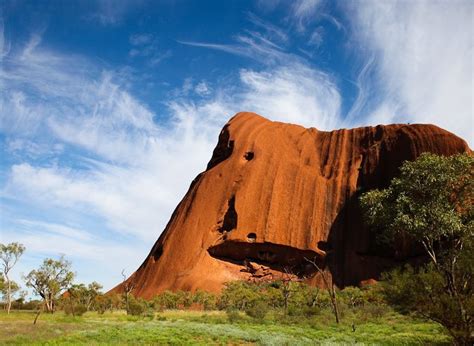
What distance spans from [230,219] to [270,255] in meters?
8.31

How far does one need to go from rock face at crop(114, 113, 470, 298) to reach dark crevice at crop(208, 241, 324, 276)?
15 centimetres

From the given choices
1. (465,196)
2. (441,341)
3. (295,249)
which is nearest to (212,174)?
(295,249)

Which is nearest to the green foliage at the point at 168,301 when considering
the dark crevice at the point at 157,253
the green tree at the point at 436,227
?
the dark crevice at the point at 157,253

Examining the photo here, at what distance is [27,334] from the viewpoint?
70.1 feet

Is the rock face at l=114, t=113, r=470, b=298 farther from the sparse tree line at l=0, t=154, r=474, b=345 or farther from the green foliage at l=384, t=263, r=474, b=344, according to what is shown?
the green foliage at l=384, t=263, r=474, b=344

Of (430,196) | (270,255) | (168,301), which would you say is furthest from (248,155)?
(430,196)

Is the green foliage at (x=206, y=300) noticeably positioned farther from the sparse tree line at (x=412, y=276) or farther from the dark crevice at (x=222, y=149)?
the dark crevice at (x=222, y=149)

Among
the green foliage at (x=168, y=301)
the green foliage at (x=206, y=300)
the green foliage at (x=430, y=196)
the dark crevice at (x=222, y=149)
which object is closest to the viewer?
the green foliage at (x=430, y=196)

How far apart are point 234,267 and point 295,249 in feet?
31.9

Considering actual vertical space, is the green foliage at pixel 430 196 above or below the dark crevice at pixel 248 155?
below

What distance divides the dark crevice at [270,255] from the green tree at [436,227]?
3120cm

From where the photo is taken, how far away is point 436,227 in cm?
2598

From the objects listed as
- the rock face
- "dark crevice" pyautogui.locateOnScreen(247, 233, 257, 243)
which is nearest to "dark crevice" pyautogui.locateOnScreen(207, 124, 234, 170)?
the rock face

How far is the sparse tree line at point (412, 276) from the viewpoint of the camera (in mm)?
17312
